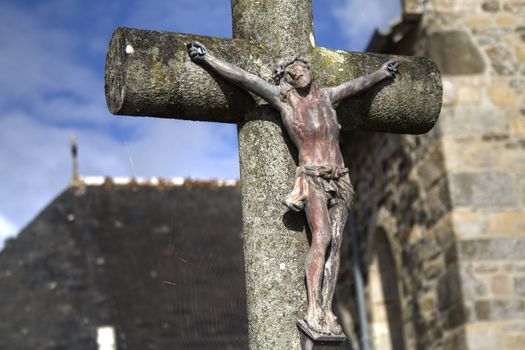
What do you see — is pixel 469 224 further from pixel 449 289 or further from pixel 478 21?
pixel 478 21

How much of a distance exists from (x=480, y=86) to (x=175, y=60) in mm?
5836

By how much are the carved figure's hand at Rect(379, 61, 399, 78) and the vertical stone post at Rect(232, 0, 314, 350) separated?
33cm

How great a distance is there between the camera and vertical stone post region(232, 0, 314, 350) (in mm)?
3324

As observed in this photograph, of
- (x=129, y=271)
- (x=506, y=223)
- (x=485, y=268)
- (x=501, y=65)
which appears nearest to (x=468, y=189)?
(x=506, y=223)

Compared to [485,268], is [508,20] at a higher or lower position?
higher

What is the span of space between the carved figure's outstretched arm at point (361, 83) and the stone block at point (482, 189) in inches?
189

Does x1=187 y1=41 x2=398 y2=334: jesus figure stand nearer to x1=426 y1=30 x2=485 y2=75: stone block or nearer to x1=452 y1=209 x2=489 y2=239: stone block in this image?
x1=452 y1=209 x2=489 y2=239: stone block

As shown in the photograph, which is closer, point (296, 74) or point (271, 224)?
point (271, 224)

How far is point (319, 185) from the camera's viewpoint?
3371 mm

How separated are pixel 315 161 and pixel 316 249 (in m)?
0.32

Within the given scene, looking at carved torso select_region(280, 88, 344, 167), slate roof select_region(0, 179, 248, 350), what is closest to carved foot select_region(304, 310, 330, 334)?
carved torso select_region(280, 88, 344, 167)

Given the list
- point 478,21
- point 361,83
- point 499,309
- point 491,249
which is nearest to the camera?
point 361,83

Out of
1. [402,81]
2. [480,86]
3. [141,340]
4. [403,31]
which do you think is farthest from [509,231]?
[141,340]

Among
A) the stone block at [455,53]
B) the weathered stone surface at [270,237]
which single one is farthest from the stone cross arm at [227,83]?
the stone block at [455,53]
